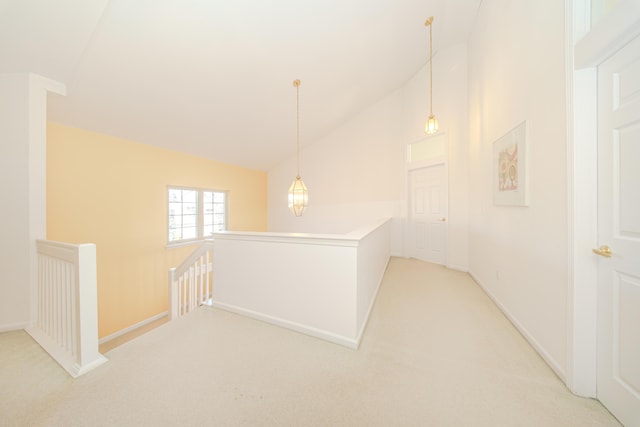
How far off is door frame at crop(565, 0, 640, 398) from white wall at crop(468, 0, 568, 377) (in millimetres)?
96

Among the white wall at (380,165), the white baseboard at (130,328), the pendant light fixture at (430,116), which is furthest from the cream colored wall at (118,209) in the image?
the pendant light fixture at (430,116)

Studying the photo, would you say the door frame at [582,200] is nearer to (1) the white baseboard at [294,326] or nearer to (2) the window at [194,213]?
(1) the white baseboard at [294,326]

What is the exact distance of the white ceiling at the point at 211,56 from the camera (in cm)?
211

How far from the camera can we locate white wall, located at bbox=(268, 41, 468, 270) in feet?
13.5

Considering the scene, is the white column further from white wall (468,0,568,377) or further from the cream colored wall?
white wall (468,0,568,377)

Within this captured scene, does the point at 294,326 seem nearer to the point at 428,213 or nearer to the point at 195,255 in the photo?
the point at 195,255

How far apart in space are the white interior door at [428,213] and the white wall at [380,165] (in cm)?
17

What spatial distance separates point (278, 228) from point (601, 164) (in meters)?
6.01

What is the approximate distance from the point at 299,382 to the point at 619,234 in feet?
6.70

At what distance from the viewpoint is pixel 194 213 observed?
4.90m

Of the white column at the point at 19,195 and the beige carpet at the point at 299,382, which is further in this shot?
the white column at the point at 19,195

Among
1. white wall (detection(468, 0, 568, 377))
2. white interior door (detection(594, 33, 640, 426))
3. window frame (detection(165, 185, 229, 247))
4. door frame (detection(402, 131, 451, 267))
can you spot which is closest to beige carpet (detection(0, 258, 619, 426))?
white interior door (detection(594, 33, 640, 426))

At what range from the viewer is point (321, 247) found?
204 cm

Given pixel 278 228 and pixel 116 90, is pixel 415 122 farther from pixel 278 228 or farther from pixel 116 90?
pixel 116 90
